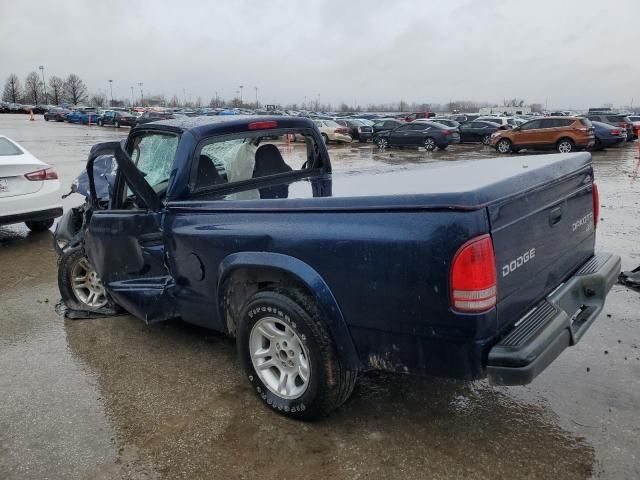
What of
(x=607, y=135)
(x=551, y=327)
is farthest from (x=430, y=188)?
(x=607, y=135)

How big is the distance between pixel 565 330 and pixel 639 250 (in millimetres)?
5051

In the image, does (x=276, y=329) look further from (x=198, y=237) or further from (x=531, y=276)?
(x=531, y=276)

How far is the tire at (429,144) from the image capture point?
81.9ft

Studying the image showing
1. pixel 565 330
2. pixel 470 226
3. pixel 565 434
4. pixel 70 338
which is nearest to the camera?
pixel 470 226

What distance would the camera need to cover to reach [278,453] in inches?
115

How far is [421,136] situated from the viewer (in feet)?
83.3

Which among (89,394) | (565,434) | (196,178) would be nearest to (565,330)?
(565,434)

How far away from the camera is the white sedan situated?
7180 mm

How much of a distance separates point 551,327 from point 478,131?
26.3 m

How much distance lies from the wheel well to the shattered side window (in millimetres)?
1099

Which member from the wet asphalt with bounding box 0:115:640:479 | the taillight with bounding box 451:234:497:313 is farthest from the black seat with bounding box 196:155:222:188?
the taillight with bounding box 451:234:497:313

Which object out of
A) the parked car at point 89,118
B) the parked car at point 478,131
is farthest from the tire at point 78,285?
the parked car at point 89,118

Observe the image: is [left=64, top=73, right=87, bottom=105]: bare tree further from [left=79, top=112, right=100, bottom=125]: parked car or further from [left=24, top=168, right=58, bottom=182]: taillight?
[left=24, top=168, right=58, bottom=182]: taillight

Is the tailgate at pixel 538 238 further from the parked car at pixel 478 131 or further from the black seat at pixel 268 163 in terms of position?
the parked car at pixel 478 131
